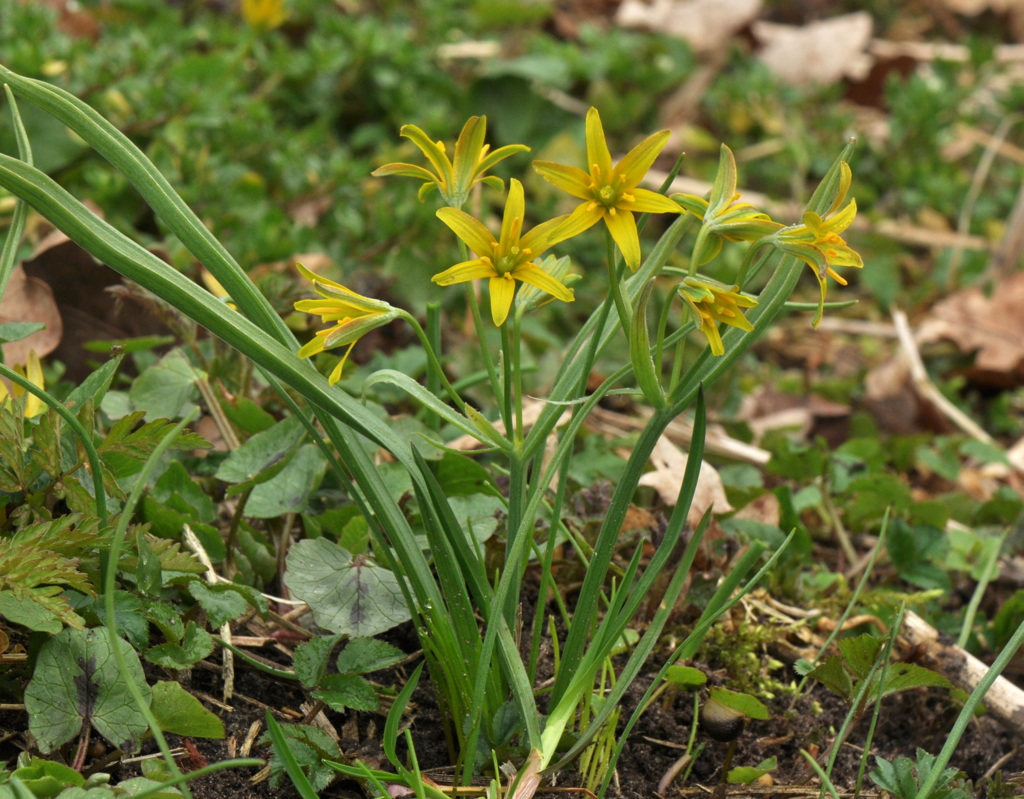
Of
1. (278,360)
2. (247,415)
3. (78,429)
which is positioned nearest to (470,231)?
(278,360)

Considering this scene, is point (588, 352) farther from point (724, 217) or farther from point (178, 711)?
point (178, 711)

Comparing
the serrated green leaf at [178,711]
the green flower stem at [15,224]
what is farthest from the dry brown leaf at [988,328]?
the green flower stem at [15,224]

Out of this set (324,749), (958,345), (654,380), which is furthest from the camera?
(958,345)

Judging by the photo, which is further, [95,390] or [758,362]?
[758,362]

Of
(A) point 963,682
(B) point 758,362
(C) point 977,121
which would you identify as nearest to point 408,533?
(A) point 963,682

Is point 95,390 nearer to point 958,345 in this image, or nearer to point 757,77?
point 958,345
